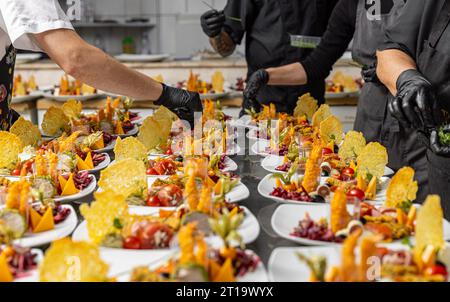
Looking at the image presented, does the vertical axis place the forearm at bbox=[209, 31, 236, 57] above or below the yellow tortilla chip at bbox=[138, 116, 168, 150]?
above

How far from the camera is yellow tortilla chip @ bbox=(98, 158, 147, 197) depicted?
1812mm

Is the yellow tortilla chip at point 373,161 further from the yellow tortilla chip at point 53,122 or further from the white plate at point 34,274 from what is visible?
the yellow tortilla chip at point 53,122

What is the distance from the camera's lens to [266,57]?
149 inches

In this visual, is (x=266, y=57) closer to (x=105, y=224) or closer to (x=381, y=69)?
(x=381, y=69)

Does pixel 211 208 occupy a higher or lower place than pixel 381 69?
lower

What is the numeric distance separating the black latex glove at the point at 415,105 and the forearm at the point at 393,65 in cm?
17

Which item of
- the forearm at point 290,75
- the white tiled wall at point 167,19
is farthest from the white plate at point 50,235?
the white tiled wall at point 167,19

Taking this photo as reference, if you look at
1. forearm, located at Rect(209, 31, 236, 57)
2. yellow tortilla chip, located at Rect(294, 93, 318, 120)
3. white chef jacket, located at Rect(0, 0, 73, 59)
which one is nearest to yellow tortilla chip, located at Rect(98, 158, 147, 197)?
white chef jacket, located at Rect(0, 0, 73, 59)

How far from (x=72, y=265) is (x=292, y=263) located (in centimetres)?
49

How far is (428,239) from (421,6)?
129 cm

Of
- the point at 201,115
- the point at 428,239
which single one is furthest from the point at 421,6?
the point at 428,239

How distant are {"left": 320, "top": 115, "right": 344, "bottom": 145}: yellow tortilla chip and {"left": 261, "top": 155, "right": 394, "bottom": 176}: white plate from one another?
0.28 meters

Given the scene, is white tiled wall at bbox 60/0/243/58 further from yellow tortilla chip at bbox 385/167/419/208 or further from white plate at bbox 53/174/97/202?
yellow tortilla chip at bbox 385/167/419/208

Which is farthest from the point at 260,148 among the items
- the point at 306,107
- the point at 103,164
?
the point at 103,164
